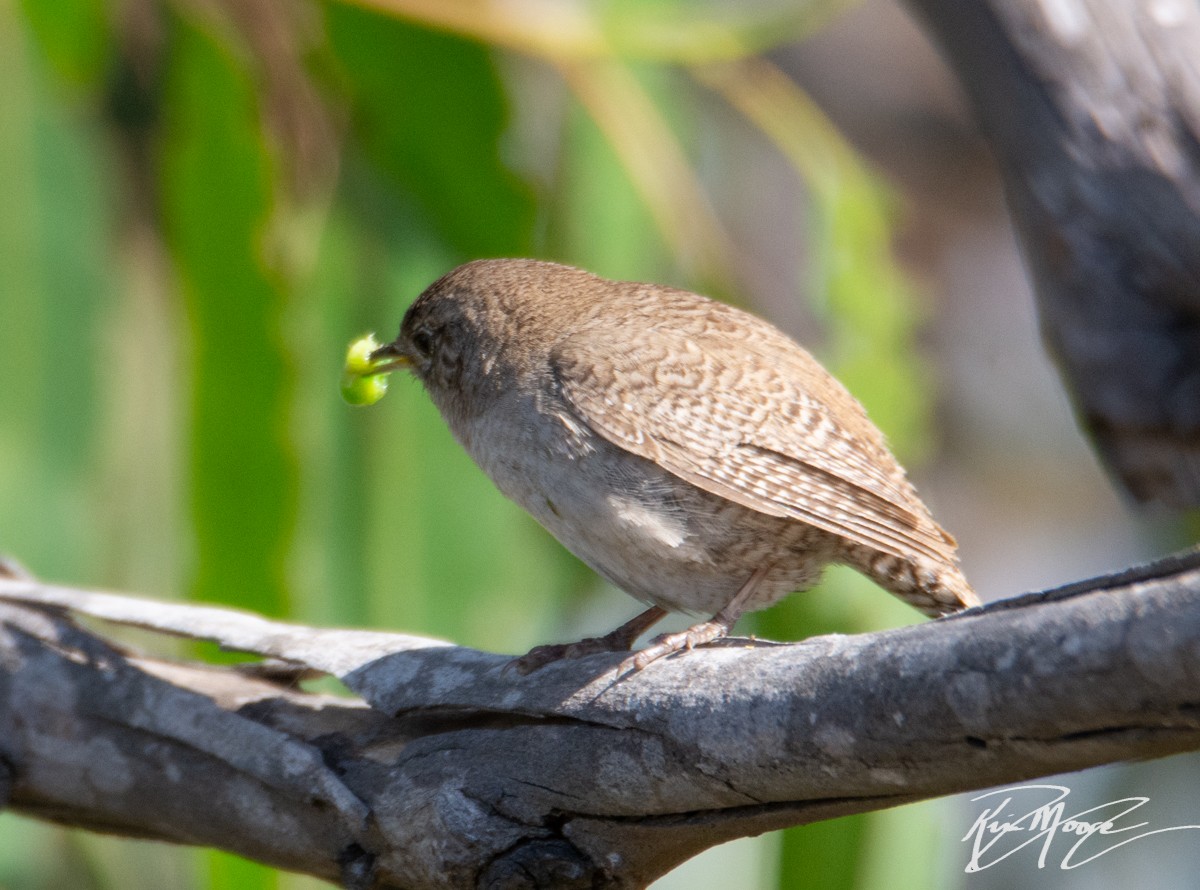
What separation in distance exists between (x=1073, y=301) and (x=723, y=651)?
1324 mm

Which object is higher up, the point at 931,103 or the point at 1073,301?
the point at 931,103

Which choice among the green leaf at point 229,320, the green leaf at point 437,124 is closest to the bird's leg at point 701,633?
the green leaf at point 229,320

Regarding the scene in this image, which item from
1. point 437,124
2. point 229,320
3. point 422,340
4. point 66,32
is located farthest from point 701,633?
point 66,32

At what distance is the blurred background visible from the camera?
3.76 meters

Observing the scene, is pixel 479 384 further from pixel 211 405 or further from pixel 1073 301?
pixel 1073 301

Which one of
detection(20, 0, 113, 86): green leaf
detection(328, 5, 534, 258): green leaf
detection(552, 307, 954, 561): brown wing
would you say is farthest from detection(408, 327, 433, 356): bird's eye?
detection(20, 0, 113, 86): green leaf

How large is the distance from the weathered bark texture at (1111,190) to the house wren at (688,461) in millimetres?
509

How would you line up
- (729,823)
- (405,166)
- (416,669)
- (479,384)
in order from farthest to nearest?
(405,166) → (479,384) → (416,669) → (729,823)

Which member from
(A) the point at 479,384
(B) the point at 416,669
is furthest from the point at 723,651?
(A) the point at 479,384

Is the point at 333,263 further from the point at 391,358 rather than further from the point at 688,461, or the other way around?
the point at 688,461

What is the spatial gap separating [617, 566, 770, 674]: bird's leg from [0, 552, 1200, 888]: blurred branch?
0.05 metres

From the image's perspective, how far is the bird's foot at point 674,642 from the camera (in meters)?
2.55

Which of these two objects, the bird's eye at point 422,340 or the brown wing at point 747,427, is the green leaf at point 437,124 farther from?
the brown wing at point 747,427

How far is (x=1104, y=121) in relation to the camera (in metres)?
3.04
